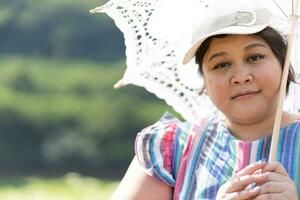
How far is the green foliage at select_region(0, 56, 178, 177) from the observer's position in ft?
14.5

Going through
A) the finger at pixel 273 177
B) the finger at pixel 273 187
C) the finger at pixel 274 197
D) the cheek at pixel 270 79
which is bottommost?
the finger at pixel 274 197

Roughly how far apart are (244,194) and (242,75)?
26cm

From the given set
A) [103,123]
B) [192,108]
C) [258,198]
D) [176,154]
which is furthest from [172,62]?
[103,123]

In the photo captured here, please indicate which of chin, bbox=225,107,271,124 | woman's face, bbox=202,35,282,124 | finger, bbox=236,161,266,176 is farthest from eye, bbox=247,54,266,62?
finger, bbox=236,161,266,176

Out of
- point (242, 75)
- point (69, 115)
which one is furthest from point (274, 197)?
point (69, 115)

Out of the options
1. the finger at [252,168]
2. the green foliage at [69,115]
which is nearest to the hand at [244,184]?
the finger at [252,168]

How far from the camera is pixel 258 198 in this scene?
1679 millimetres

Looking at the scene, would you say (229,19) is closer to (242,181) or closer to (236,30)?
(236,30)

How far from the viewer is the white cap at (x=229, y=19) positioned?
1850 millimetres

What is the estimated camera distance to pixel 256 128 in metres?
1.92

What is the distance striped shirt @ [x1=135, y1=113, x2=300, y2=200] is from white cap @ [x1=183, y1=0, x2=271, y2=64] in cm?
20

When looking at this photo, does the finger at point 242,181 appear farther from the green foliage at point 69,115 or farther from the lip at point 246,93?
the green foliage at point 69,115

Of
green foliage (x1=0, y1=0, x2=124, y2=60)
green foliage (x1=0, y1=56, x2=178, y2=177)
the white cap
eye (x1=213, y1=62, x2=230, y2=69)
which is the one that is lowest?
eye (x1=213, y1=62, x2=230, y2=69)

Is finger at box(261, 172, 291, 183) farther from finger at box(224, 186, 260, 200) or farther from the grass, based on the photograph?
the grass
